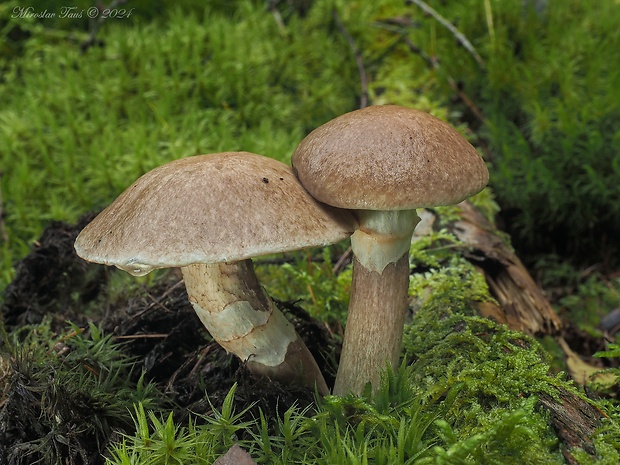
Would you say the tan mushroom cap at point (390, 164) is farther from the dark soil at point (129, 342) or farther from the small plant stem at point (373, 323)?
the dark soil at point (129, 342)

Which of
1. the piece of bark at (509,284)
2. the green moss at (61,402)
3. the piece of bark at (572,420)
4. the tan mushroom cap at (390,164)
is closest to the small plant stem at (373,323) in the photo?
the tan mushroom cap at (390,164)

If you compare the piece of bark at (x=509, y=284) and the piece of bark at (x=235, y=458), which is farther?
the piece of bark at (x=509, y=284)

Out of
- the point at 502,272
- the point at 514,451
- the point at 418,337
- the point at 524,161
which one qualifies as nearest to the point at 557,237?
the point at 524,161

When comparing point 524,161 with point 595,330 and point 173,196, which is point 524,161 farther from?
point 173,196

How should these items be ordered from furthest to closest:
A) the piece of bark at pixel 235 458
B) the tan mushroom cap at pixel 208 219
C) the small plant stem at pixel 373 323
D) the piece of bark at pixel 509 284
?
the piece of bark at pixel 509 284 → the small plant stem at pixel 373 323 → the piece of bark at pixel 235 458 → the tan mushroom cap at pixel 208 219

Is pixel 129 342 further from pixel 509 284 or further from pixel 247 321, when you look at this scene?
pixel 509 284

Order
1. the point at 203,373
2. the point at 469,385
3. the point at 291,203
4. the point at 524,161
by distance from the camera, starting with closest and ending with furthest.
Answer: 1. the point at 291,203
2. the point at 469,385
3. the point at 203,373
4. the point at 524,161
